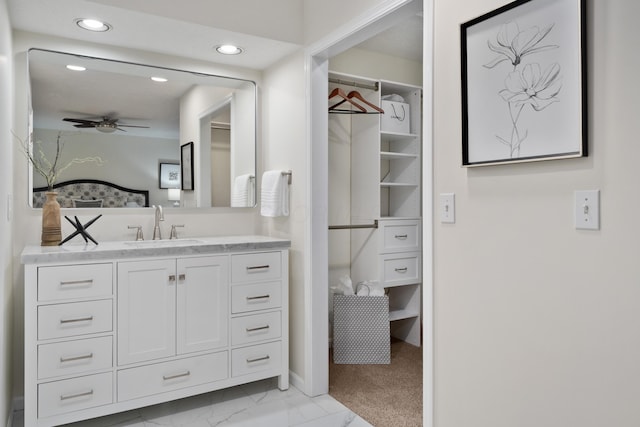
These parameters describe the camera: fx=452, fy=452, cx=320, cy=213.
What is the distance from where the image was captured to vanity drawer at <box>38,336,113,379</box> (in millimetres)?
2160

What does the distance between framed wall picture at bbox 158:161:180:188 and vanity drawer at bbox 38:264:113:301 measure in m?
0.80

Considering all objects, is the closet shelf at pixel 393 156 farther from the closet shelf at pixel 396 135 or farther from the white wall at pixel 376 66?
the white wall at pixel 376 66

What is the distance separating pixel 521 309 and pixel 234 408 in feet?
5.84

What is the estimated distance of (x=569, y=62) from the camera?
1.35 m

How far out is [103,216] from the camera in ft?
9.06

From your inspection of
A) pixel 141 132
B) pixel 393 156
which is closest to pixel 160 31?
pixel 141 132

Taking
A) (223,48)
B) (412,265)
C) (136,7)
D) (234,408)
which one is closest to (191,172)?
(223,48)

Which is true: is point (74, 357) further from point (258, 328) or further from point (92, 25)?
point (92, 25)

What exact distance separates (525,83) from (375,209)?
205 cm

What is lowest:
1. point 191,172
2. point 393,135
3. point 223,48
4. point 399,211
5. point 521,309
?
point 521,309

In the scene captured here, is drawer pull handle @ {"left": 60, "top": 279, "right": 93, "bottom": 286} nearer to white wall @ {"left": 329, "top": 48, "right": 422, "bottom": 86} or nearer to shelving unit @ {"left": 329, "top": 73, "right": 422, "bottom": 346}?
shelving unit @ {"left": 329, "top": 73, "right": 422, "bottom": 346}

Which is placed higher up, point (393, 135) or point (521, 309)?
point (393, 135)

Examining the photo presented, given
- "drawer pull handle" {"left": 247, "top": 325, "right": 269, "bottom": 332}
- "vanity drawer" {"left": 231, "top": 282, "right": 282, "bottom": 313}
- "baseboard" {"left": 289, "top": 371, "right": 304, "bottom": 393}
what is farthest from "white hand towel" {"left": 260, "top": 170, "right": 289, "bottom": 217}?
"baseboard" {"left": 289, "top": 371, "right": 304, "bottom": 393}

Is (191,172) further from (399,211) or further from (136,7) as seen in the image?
(399,211)
